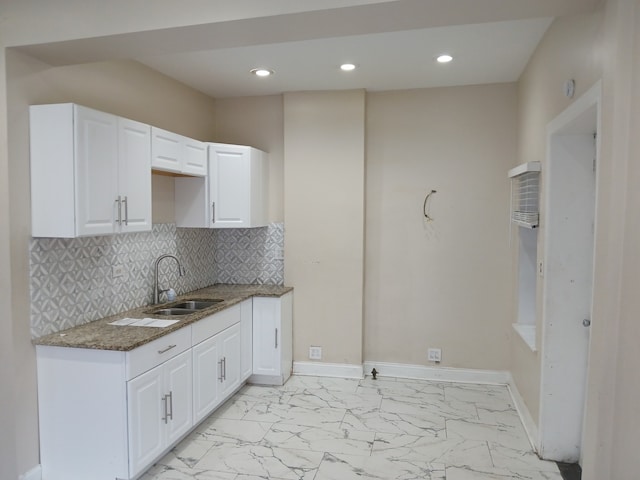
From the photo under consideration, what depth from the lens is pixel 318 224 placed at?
14.2 feet

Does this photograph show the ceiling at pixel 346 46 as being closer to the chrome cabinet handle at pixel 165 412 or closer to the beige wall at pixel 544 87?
the beige wall at pixel 544 87

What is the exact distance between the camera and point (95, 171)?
256cm

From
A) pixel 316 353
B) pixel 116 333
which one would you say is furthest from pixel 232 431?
pixel 316 353

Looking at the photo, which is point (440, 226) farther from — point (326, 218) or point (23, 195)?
point (23, 195)

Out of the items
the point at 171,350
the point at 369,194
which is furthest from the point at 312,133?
the point at 171,350

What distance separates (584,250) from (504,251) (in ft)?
4.79

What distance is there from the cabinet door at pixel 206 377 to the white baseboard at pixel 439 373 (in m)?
1.63

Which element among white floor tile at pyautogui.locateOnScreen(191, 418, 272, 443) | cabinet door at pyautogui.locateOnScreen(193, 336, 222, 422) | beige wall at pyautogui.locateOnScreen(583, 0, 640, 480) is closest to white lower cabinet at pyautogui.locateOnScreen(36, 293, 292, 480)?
cabinet door at pyautogui.locateOnScreen(193, 336, 222, 422)

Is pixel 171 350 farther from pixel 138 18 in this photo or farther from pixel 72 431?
pixel 138 18

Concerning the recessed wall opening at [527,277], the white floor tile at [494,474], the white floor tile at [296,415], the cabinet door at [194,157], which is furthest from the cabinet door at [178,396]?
Answer: the recessed wall opening at [527,277]

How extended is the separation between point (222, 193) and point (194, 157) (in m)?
0.45

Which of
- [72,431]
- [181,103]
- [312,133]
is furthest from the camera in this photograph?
[312,133]

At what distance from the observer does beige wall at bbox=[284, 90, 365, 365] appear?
425 cm

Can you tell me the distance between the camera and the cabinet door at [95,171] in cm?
245
